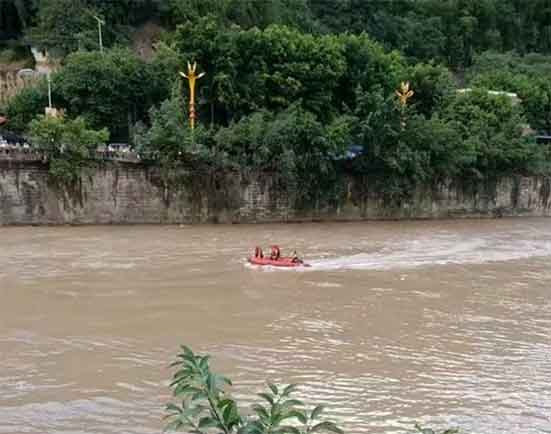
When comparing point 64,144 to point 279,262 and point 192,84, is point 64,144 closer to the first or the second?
point 192,84

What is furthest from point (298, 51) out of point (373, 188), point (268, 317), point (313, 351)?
point (313, 351)

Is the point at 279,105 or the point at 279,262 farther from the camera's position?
the point at 279,105

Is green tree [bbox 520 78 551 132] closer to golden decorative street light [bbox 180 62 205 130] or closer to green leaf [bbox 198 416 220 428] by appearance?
golden decorative street light [bbox 180 62 205 130]

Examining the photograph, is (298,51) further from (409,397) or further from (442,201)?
(409,397)

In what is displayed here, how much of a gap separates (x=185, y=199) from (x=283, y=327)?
43.6ft

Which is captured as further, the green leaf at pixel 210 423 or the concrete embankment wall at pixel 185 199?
the concrete embankment wall at pixel 185 199

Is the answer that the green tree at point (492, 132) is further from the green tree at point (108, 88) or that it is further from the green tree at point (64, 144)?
the green tree at point (64, 144)

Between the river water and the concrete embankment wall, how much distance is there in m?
1.64

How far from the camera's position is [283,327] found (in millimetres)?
12328

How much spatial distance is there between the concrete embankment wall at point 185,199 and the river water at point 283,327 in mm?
1643

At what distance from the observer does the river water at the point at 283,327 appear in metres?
8.55

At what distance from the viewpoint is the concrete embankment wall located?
Answer: 23.4 metres

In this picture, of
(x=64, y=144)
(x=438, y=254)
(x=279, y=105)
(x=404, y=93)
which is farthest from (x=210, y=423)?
(x=404, y=93)

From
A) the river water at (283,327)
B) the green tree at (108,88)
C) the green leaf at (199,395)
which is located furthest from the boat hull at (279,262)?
the green leaf at (199,395)
